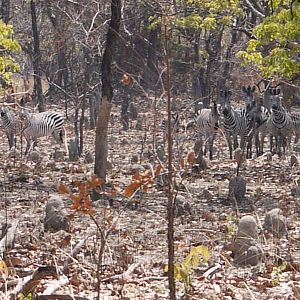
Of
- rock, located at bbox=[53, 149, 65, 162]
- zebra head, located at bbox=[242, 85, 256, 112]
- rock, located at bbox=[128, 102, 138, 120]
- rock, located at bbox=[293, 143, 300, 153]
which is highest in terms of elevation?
zebra head, located at bbox=[242, 85, 256, 112]

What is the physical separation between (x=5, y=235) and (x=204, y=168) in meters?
9.56

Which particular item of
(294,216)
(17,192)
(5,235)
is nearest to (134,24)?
(17,192)

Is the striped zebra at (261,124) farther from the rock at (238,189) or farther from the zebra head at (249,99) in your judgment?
the rock at (238,189)

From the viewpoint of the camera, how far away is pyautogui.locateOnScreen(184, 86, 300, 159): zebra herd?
23578mm

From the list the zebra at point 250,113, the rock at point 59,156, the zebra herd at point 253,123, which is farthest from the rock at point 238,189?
the rock at point 59,156

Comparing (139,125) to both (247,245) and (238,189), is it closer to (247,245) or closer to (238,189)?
(238,189)

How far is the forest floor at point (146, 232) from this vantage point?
7988mm

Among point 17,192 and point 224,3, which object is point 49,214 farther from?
point 224,3

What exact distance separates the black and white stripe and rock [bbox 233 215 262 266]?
14.1 m

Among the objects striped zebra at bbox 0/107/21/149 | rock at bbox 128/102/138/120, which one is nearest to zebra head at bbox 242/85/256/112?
striped zebra at bbox 0/107/21/149

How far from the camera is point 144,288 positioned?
805cm

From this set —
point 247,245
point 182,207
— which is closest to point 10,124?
point 182,207

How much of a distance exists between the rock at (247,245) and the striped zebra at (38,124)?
14.0 m

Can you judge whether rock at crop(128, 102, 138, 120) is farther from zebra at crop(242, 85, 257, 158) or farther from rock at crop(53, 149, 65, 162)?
rock at crop(53, 149, 65, 162)
